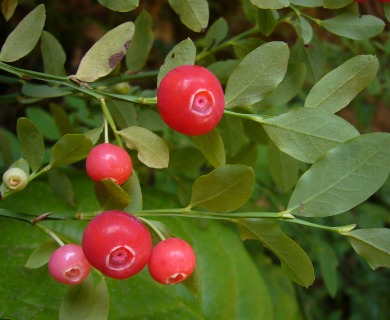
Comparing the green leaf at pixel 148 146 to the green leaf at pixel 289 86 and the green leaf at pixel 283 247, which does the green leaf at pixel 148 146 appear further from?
the green leaf at pixel 289 86

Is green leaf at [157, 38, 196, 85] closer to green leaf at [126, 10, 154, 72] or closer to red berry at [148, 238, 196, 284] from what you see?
red berry at [148, 238, 196, 284]

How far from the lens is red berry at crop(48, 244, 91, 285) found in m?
0.53

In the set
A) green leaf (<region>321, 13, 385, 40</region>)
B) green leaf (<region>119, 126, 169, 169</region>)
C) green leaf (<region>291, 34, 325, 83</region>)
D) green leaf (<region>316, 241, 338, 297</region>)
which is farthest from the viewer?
green leaf (<region>316, 241, 338, 297</region>)

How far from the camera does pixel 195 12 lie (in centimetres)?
64

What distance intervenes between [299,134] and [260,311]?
19.7 inches

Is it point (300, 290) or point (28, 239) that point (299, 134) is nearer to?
point (28, 239)

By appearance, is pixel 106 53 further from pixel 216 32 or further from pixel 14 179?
pixel 216 32

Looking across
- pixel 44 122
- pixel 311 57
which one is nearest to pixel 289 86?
pixel 311 57

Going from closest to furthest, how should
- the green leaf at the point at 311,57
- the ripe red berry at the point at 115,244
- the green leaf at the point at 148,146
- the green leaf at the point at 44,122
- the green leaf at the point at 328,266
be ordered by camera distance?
the ripe red berry at the point at 115,244, the green leaf at the point at 148,146, the green leaf at the point at 311,57, the green leaf at the point at 328,266, the green leaf at the point at 44,122

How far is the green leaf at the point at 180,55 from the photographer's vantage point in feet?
1.86

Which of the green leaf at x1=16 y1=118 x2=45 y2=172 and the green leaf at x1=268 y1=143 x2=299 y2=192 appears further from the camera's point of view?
the green leaf at x1=268 y1=143 x2=299 y2=192

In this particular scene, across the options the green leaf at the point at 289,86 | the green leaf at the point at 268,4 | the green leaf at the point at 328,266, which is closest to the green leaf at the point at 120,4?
the green leaf at the point at 268,4

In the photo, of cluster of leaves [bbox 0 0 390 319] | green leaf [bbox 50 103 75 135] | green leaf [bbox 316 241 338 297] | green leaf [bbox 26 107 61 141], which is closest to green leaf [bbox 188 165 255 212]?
cluster of leaves [bbox 0 0 390 319]

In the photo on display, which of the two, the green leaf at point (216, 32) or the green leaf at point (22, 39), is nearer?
the green leaf at point (22, 39)
